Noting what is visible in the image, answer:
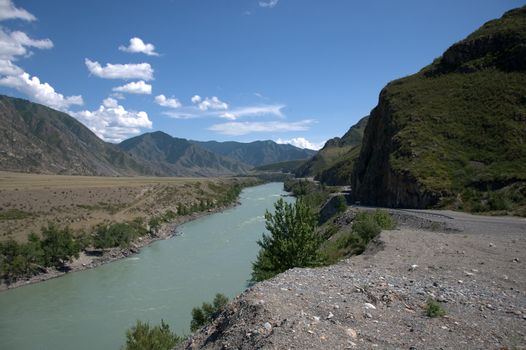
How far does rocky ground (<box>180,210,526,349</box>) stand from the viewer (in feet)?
26.6

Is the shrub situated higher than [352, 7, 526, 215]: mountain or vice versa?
[352, 7, 526, 215]: mountain

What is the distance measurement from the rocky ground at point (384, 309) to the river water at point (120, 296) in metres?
16.5

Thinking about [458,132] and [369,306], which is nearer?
[369,306]

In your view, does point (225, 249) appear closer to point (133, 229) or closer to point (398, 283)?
point (133, 229)

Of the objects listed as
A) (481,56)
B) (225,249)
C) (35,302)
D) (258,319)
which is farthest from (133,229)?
(481,56)

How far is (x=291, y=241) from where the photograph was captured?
20.0m

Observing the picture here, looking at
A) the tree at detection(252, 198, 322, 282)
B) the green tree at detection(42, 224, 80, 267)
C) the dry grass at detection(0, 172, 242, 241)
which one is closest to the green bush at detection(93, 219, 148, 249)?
the green tree at detection(42, 224, 80, 267)

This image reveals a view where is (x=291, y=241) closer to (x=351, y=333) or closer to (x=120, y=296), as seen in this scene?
(x=351, y=333)

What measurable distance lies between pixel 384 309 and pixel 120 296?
1223 inches

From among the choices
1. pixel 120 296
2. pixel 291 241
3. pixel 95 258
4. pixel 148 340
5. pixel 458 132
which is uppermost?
pixel 458 132

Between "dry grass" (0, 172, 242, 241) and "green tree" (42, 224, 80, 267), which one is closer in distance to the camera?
"green tree" (42, 224, 80, 267)

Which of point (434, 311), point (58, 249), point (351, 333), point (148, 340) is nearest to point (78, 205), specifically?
point (58, 249)

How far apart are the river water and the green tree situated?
Answer: 3058 mm

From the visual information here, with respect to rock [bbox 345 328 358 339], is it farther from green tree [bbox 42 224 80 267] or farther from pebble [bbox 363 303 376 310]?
green tree [bbox 42 224 80 267]
